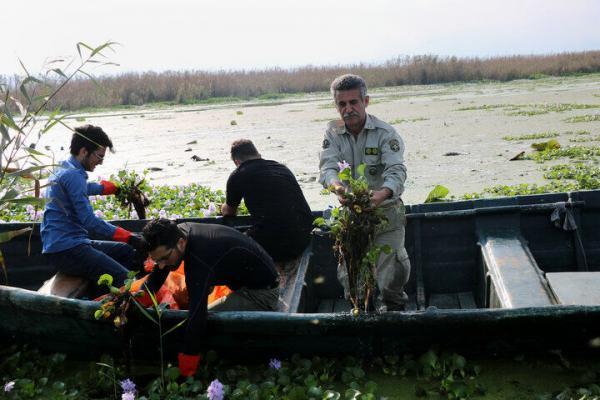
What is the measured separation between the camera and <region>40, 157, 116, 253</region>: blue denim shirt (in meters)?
4.65

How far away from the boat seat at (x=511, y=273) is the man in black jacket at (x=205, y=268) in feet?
4.32

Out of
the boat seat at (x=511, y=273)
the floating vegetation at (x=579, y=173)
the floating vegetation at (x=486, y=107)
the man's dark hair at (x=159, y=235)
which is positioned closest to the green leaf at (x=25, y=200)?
the man's dark hair at (x=159, y=235)

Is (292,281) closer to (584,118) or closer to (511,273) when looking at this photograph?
(511,273)

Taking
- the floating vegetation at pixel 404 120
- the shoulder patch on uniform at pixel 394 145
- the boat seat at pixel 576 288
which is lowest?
the floating vegetation at pixel 404 120

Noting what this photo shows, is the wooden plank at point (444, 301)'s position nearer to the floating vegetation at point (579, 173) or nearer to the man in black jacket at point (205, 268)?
the man in black jacket at point (205, 268)

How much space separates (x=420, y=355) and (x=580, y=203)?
200cm

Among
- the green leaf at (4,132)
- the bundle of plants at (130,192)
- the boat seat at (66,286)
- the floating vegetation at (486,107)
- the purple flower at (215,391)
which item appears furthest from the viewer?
the floating vegetation at (486,107)

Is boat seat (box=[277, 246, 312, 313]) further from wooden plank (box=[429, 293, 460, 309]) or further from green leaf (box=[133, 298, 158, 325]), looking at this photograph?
wooden plank (box=[429, 293, 460, 309])

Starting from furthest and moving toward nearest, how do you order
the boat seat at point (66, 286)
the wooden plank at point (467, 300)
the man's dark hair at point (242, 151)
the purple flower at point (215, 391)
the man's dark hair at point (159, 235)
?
1. the man's dark hair at point (242, 151)
2. the wooden plank at point (467, 300)
3. the boat seat at point (66, 286)
4. the man's dark hair at point (159, 235)
5. the purple flower at point (215, 391)

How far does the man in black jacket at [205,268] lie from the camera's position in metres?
3.64

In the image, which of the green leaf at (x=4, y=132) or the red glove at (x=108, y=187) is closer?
the green leaf at (x=4, y=132)

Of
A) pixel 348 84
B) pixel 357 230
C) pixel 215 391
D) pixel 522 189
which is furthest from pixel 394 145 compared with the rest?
A: pixel 522 189

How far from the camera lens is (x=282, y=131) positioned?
16.6 m

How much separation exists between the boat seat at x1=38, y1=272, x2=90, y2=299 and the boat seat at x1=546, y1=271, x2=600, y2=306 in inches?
117
